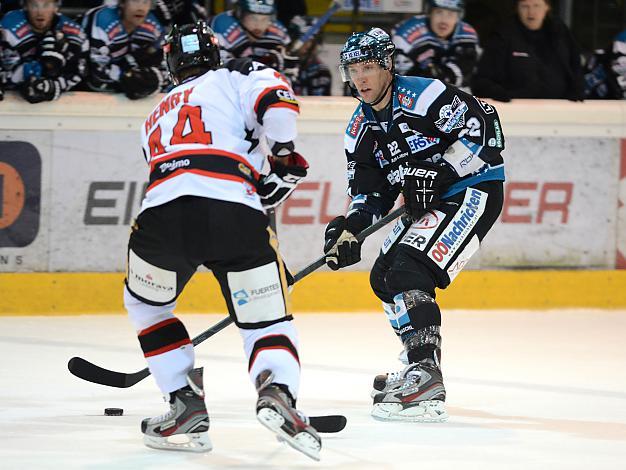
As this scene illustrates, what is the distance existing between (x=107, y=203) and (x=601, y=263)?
2407 millimetres

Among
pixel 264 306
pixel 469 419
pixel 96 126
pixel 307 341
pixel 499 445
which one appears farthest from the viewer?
pixel 96 126

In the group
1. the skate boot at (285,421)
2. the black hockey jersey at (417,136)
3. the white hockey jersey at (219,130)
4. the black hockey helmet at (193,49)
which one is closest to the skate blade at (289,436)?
the skate boot at (285,421)

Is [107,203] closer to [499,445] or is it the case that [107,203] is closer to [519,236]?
[519,236]

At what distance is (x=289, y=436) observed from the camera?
123 inches

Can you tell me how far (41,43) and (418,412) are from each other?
2.96 m

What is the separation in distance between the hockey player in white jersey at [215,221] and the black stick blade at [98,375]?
21.7 inches

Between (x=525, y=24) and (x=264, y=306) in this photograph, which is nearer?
(x=264, y=306)

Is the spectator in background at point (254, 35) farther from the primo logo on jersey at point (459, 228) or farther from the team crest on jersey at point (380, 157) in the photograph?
the primo logo on jersey at point (459, 228)

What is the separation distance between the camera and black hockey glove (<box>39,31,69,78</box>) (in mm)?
5914

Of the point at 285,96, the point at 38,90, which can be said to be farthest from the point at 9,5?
the point at 285,96

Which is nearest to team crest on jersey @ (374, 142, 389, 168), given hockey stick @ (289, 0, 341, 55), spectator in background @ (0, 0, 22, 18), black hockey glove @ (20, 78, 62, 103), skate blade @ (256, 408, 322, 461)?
skate blade @ (256, 408, 322, 461)

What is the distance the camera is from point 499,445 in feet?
11.8

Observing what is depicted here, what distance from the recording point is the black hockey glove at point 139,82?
5922 mm

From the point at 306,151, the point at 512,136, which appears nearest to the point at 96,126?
the point at 306,151
